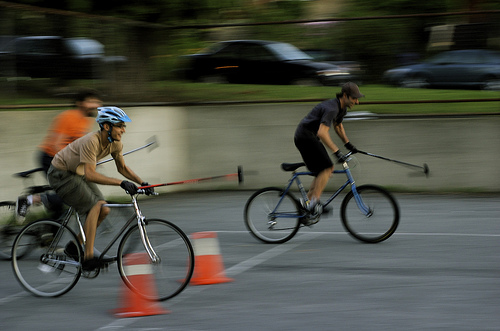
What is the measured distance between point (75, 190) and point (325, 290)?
2.41m

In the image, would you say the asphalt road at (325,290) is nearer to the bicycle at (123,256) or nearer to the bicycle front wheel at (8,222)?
the bicycle at (123,256)

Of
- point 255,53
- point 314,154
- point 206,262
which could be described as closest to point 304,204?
point 314,154

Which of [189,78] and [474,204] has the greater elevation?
[189,78]

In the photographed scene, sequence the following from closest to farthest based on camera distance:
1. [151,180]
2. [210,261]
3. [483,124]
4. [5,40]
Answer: [210,261], [5,40], [483,124], [151,180]

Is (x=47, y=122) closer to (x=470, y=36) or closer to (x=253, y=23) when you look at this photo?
(x=253, y=23)

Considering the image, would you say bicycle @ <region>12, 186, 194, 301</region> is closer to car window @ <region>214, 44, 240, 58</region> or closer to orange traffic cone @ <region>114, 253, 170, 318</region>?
orange traffic cone @ <region>114, 253, 170, 318</region>

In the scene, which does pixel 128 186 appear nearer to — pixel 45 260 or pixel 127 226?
pixel 127 226

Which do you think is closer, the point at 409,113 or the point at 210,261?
the point at 210,261

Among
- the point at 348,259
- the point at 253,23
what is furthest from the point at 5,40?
the point at 348,259

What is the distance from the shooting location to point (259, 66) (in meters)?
13.9

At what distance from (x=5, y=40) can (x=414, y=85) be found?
698cm

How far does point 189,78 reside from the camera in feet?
46.1

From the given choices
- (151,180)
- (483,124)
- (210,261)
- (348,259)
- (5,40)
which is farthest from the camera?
(151,180)

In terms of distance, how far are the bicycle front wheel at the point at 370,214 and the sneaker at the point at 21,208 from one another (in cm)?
356
